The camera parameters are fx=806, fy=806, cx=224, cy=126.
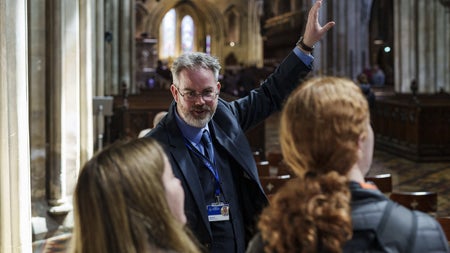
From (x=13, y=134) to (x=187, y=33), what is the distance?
1567 inches

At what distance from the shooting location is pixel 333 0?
2397 cm

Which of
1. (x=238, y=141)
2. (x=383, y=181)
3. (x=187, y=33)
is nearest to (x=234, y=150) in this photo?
(x=238, y=141)

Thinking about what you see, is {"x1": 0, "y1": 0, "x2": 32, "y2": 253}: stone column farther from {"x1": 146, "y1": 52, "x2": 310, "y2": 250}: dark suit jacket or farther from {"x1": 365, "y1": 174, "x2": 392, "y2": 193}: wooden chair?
{"x1": 365, "y1": 174, "x2": 392, "y2": 193}: wooden chair

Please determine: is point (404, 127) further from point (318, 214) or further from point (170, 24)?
point (170, 24)

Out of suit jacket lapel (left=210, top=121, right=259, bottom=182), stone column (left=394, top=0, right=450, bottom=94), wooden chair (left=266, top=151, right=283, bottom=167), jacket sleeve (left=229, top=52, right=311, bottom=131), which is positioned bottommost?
wooden chair (left=266, top=151, right=283, bottom=167)

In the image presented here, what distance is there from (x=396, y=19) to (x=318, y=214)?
1855cm

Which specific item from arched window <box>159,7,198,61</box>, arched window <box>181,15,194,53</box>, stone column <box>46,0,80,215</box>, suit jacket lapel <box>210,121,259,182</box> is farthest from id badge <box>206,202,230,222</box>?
arched window <box>181,15,194,53</box>

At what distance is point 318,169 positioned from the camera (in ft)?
5.44

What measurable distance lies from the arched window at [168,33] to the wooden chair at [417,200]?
130 feet

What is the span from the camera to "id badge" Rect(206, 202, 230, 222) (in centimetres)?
283

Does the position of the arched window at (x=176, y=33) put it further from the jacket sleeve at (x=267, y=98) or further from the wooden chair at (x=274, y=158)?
the jacket sleeve at (x=267, y=98)

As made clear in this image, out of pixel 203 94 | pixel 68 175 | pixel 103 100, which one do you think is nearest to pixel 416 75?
pixel 103 100

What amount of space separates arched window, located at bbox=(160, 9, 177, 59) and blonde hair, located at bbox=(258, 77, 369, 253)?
4317 centimetres

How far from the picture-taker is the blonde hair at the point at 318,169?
1588mm
